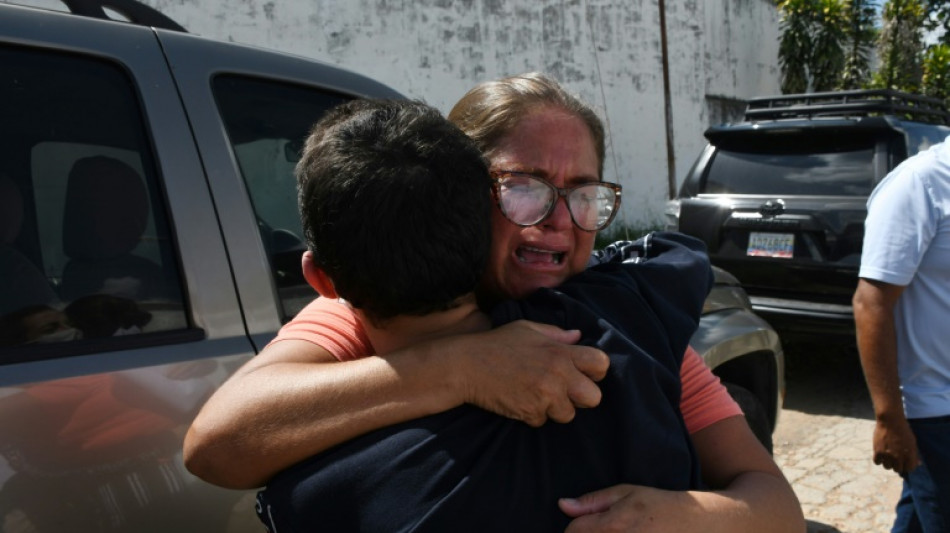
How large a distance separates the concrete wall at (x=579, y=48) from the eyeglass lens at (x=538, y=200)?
243 inches

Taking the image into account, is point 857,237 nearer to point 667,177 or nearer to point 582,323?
point 582,323

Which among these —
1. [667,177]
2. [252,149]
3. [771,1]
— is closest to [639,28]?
[667,177]

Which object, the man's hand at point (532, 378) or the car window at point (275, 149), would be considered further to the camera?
the car window at point (275, 149)

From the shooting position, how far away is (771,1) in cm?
1509

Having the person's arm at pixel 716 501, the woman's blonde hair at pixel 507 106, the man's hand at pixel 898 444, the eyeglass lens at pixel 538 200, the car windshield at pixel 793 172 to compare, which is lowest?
the man's hand at pixel 898 444

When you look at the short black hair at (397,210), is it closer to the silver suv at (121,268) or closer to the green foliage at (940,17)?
the silver suv at (121,268)

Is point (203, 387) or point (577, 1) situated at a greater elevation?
point (577, 1)

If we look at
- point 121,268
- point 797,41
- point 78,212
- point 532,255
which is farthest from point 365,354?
point 797,41

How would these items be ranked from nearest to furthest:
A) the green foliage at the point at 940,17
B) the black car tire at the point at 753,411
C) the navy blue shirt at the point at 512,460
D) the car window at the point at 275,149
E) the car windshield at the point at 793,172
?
the navy blue shirt at the point at 512,460, the car window at the point at 275,149, the black car tire at the point at 753,411, the car windshield at the point at 793,172, the green foliage at the point at 940,17

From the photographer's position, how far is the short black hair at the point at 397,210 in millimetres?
956

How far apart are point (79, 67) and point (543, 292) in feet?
3.82

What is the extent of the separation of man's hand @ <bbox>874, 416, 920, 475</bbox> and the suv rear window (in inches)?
Answer: 128

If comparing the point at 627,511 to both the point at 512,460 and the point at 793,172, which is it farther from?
the point at 793,172

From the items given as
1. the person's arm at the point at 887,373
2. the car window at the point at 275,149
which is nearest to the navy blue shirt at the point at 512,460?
the car window at the point at 275,149
